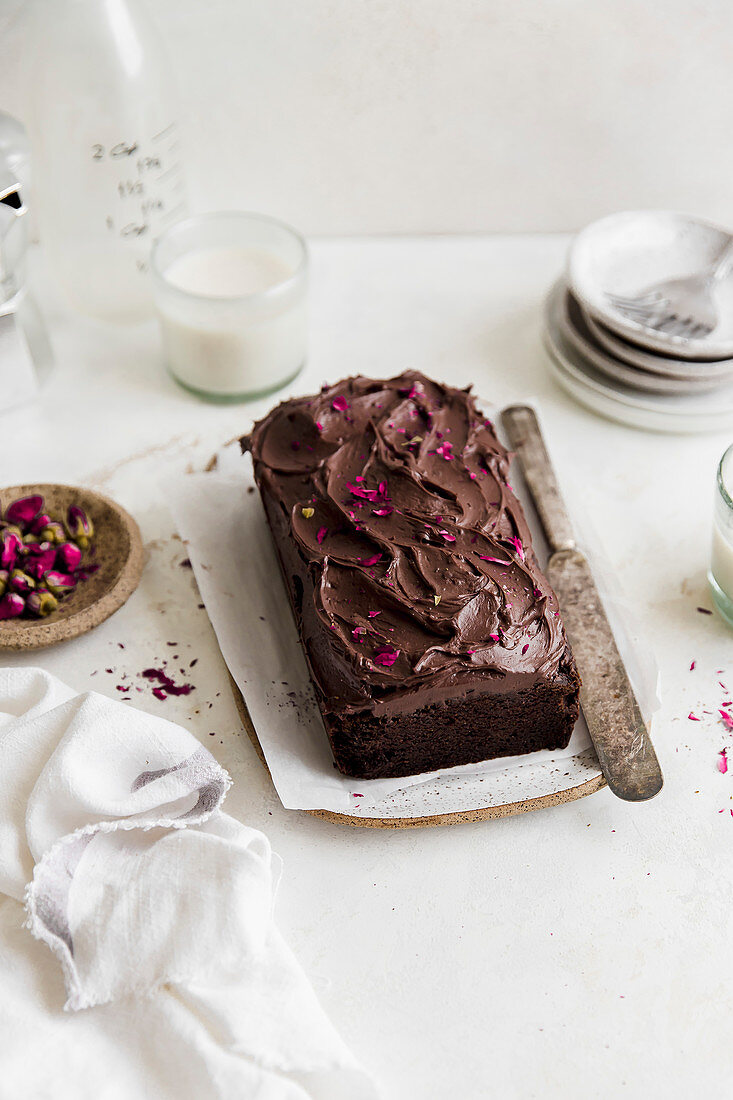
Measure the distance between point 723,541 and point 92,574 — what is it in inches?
35.1

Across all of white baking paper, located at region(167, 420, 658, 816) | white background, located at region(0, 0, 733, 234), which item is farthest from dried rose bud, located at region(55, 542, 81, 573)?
white background, located at region(0, 0, 733, 234)

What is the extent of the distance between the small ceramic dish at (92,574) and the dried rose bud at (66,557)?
32 millimetres

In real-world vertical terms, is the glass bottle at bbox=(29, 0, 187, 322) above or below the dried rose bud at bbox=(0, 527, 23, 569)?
above

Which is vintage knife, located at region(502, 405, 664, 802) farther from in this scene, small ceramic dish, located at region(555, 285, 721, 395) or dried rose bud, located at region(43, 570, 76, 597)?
dried rose bud, located at region(43, 570, 76, 597)

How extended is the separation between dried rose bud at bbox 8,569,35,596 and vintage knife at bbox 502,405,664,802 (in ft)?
2.39

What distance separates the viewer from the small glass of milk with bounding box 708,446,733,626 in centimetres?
133

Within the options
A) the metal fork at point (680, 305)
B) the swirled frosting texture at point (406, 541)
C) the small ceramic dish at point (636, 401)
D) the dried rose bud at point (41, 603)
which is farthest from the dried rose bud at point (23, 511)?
the metal fork at point (680, 305)

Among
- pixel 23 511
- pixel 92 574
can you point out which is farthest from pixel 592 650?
pixel 23 511

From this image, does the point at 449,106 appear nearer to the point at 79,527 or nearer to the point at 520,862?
the point at 79,527

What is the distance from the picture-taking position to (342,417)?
55.9 inches

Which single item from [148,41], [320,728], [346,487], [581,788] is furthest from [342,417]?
[148,41]

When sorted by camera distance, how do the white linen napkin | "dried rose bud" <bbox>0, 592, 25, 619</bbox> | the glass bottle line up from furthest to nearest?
the glass bottle
"dried rose bud" <bbox>0, 592, 25, 619</bbox>
the white linen napkin

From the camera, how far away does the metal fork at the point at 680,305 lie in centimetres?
171

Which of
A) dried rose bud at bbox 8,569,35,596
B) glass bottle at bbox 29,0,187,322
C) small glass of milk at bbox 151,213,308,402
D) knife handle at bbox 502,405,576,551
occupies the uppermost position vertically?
glass bottle at bbox 29,0,187,322
